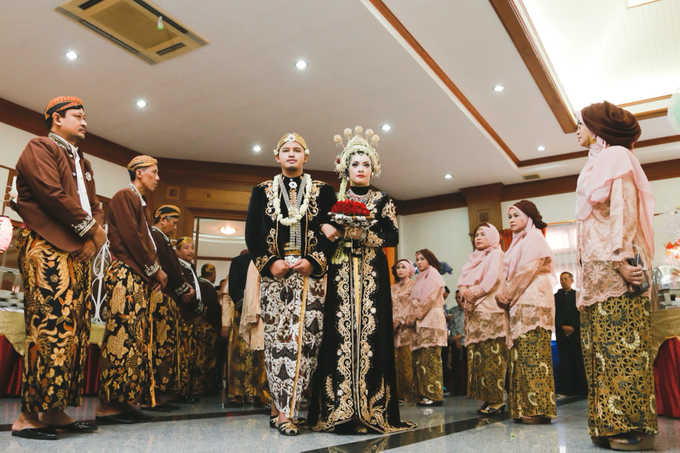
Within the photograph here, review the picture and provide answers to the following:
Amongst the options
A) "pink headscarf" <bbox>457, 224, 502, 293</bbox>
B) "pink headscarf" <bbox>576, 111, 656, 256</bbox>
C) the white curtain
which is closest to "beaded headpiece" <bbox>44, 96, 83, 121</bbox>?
"pink headscarf" <bbox>576, 111, 656, 256</bbox>

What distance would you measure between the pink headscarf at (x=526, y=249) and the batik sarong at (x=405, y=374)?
2089 millimetres

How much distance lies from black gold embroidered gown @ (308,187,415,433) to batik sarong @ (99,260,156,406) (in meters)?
1.05

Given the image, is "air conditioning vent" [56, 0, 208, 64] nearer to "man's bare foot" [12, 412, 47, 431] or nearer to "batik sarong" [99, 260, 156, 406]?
"batik sarong" [99, 260, 156, 406]

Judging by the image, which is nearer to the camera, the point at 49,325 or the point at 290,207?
the point at 49,325

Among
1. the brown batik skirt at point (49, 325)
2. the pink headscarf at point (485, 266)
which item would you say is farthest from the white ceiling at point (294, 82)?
the brown batik skirt at point (49, 325)

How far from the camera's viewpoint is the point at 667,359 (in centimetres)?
364

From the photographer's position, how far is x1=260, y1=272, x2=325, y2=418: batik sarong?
2.52 m

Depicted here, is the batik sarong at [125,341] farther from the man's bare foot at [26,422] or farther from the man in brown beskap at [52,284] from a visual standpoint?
the man's bare foot at [26,422]

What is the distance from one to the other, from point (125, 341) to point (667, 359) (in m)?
3.74

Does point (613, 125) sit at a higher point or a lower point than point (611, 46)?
lower

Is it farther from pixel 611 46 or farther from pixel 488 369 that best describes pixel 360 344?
pixel 611 46

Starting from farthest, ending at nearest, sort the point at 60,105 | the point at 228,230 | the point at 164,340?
the point at 228,230, the point at 164,340, the point at 60,105

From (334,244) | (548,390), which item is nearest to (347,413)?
(334,244)

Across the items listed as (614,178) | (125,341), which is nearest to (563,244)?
(614,178)
